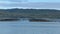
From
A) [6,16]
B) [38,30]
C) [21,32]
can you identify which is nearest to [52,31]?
[38,30]

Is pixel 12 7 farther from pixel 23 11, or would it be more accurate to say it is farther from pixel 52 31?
pixel 52 31

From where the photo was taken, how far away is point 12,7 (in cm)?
195

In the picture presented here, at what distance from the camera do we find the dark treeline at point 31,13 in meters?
1.94

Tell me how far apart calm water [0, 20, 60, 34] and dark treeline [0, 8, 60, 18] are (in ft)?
0.16

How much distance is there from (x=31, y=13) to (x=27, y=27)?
101 mm

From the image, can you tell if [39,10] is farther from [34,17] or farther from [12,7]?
[12,7]

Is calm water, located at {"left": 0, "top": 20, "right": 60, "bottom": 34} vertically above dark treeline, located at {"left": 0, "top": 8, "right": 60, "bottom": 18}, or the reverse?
dark treeline, located at {"left": 0, "top": 8, "right": 60, "bottom": 18}

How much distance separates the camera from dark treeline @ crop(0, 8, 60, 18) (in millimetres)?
1943

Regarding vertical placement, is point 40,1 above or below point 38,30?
above

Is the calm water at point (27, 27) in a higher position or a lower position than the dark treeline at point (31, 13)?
lower

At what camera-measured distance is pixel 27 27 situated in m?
1.95

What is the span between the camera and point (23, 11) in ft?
6.39

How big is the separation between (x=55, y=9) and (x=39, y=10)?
112mm

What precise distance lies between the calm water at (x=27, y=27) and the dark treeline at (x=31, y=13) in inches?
1.9
